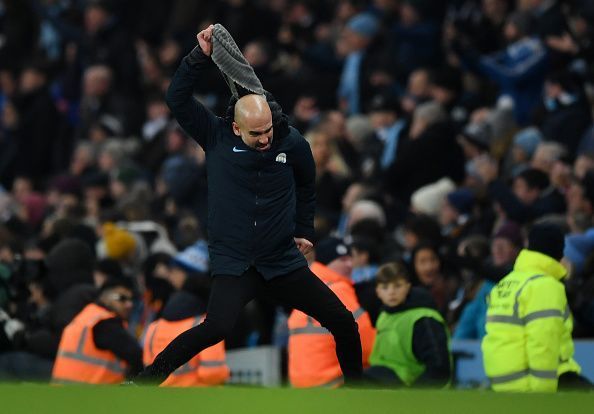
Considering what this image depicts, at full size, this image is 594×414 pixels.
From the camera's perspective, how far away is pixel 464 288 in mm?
13781

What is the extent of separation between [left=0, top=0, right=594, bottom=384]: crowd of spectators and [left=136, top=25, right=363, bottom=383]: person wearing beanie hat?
8.07ft

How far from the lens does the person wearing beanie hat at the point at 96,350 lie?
11867mm

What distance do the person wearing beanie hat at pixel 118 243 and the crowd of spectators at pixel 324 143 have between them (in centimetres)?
2

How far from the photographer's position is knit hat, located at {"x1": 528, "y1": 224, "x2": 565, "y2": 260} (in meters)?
10.9

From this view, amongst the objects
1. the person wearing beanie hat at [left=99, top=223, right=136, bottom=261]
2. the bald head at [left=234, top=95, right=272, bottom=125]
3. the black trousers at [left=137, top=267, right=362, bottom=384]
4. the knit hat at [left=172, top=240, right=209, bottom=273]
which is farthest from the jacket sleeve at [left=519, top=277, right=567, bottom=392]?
the person wearing beanie hat at [left=99, top=223, right=136, bottom=261]

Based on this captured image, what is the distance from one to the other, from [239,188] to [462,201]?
233 inches

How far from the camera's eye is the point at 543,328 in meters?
10.6

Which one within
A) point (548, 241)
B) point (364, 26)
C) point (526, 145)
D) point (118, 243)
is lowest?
point (548, 241)

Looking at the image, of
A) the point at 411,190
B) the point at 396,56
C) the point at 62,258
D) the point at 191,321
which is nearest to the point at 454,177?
the point at 411,190

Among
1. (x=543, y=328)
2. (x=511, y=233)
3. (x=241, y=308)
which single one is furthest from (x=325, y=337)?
(x=511, y=233)

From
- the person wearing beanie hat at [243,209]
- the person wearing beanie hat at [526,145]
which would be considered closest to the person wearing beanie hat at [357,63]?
the person wearing beanie hat at [526,145]

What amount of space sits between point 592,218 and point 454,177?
279 cm

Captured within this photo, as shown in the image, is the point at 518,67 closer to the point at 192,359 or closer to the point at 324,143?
the point at 324,143

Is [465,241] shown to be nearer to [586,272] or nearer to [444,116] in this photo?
[586,272]
